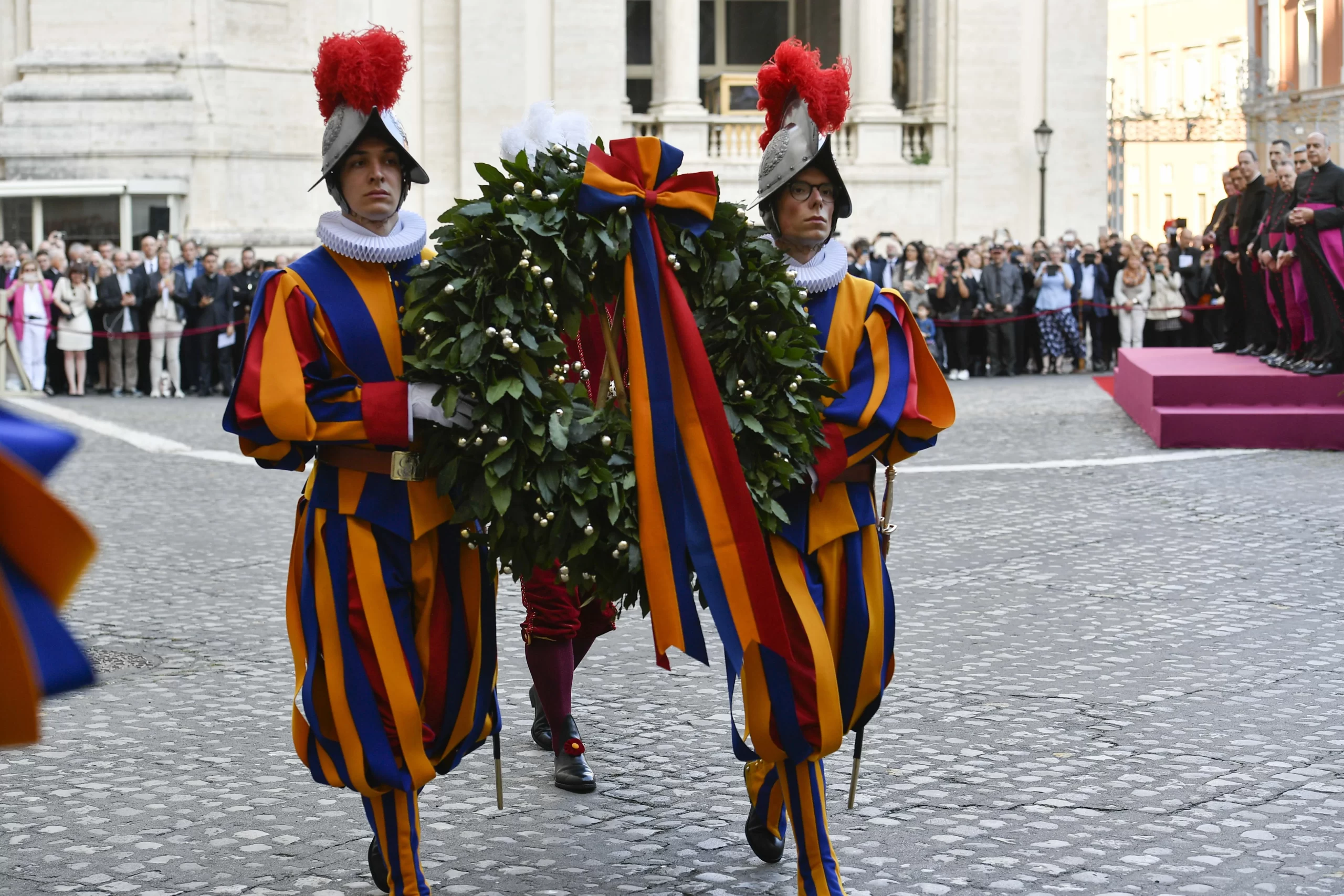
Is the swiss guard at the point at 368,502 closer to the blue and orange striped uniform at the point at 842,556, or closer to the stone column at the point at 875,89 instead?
the blue and orange striped uniform at the point at 842,556

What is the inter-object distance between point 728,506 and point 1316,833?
1.96 meters

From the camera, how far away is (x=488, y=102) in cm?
3212

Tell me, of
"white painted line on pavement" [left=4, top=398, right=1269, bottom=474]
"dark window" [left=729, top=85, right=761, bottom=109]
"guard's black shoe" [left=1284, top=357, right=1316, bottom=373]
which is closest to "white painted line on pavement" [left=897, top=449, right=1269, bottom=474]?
"white painted line on pavement" [left=4, top=398, right=1269, bottom=474]

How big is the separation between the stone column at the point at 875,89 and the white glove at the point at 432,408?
2923 centimetres

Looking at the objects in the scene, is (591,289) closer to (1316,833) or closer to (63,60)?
(1316,833)

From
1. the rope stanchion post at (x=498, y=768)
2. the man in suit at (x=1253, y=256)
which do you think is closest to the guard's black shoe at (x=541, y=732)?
the rope stanchion post at (x=498, y=768)

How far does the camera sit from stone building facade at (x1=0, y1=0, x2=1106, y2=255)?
90.0 feet

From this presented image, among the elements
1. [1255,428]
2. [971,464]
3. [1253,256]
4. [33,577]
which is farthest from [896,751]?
[1253,256]

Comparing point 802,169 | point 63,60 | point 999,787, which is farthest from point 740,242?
point 63,60

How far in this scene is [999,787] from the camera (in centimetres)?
525

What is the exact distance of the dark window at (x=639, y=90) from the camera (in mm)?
39875

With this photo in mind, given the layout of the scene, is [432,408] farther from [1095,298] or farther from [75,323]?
[1095,298]

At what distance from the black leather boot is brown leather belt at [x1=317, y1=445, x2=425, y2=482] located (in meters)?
1.46

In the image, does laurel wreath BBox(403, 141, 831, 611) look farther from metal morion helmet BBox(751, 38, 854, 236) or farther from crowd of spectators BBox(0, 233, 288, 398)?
crowd of spectators BBox(0, 233, 288, 398)
